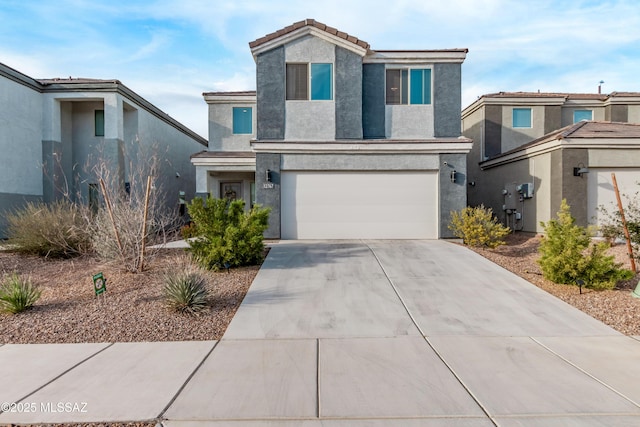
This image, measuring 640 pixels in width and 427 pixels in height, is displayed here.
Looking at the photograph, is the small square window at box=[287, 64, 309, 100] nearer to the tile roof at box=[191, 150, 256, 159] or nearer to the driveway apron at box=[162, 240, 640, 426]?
the tile roof at box=[191, 150, 256, 159]

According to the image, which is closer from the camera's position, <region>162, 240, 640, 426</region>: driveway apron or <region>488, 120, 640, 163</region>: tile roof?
<region>162, 240, 640, 426</region>: driveway apron

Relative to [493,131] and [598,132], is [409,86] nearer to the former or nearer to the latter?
[598,132]

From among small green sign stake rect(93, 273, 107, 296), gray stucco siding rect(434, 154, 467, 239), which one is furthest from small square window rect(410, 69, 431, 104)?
small green sign stake rect(93, 273, 107, 296)

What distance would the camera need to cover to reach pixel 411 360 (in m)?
4.36

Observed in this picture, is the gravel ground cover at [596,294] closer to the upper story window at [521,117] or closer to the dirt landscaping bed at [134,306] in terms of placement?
the dirt landscaping bed at [134,306]

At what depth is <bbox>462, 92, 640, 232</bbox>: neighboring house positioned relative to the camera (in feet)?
40.6

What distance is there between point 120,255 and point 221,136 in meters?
9.13

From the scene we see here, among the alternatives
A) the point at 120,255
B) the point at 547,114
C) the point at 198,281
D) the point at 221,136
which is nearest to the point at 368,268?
the point at 198,281

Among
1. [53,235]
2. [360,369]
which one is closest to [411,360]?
[360,369]

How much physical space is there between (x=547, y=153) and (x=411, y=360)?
12210mm

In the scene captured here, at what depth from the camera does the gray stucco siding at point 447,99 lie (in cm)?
1281

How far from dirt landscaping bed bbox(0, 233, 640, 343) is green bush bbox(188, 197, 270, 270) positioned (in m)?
0.33

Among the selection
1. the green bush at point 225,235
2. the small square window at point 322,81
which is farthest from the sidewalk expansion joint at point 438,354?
the small square window at point 322,81

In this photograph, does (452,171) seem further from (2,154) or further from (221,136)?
(2,154)
